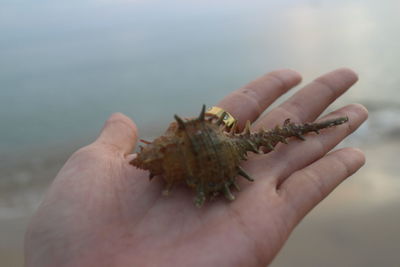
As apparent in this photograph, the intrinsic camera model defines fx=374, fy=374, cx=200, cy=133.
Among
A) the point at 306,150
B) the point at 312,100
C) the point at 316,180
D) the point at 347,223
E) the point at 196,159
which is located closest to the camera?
the point at 196,159

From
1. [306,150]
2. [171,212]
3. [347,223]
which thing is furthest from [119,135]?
[347,223]

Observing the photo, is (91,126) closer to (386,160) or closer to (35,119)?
(35,119)

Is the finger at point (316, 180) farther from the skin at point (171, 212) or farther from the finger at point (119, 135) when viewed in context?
the finger at point (119, 135)

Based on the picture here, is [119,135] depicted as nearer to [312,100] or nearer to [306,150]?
[306,150]

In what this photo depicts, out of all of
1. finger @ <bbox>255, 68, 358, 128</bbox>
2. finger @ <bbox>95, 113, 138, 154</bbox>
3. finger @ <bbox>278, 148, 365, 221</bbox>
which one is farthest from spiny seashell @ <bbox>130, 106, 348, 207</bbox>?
finger @ <bbox>255, 68, 358, 128</bbox>

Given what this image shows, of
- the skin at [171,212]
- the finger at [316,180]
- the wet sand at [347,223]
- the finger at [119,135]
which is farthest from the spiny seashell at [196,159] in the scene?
the wet sand at [347,223]

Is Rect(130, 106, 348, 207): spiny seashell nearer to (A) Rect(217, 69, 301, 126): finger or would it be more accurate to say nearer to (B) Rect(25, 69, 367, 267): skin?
(B) Rect(25, 69, 367, 267): skin
